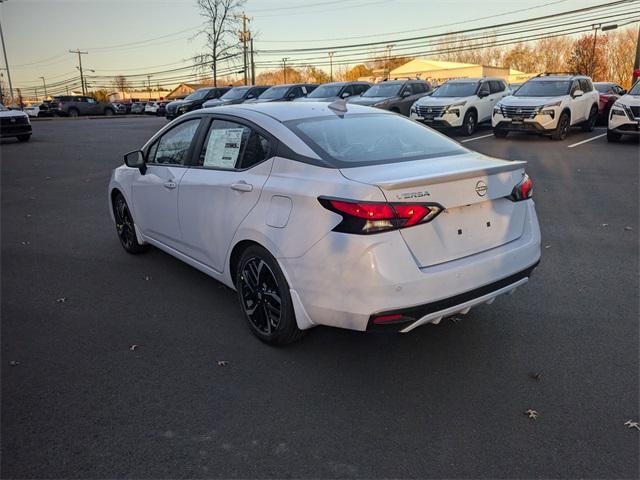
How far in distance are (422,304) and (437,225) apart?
45 centimetres

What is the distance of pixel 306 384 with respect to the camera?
309 cm

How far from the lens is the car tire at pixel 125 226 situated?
544 centimetres

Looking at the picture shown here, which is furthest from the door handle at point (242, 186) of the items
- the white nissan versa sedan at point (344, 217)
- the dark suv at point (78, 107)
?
the dark suv at point (78, 107)

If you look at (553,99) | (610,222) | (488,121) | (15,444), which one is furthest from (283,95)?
(15,444)

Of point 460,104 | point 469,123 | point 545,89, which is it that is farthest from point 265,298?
point 469,123

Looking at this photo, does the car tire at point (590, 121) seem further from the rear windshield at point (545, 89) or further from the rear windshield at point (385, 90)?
the rear windshield at point (385, 90)

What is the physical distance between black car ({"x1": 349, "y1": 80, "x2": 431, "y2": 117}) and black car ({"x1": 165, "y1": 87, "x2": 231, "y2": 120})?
10.3 metres

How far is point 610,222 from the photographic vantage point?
6469 millimetres

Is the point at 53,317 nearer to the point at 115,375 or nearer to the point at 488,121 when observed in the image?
the point at 115,375

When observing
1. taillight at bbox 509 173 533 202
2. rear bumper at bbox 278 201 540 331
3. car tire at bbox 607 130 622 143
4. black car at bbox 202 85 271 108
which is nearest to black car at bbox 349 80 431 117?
car tire at bbox 607 130 622 143

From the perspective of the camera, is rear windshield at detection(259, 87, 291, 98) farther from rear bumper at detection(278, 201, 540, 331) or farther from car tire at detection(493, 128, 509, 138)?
rear bumper at detection(278, 201, 540, 331)

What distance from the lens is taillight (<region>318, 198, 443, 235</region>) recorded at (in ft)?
8.98

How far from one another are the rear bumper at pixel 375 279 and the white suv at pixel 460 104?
14.0 m

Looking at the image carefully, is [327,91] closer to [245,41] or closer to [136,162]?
[136,162]
